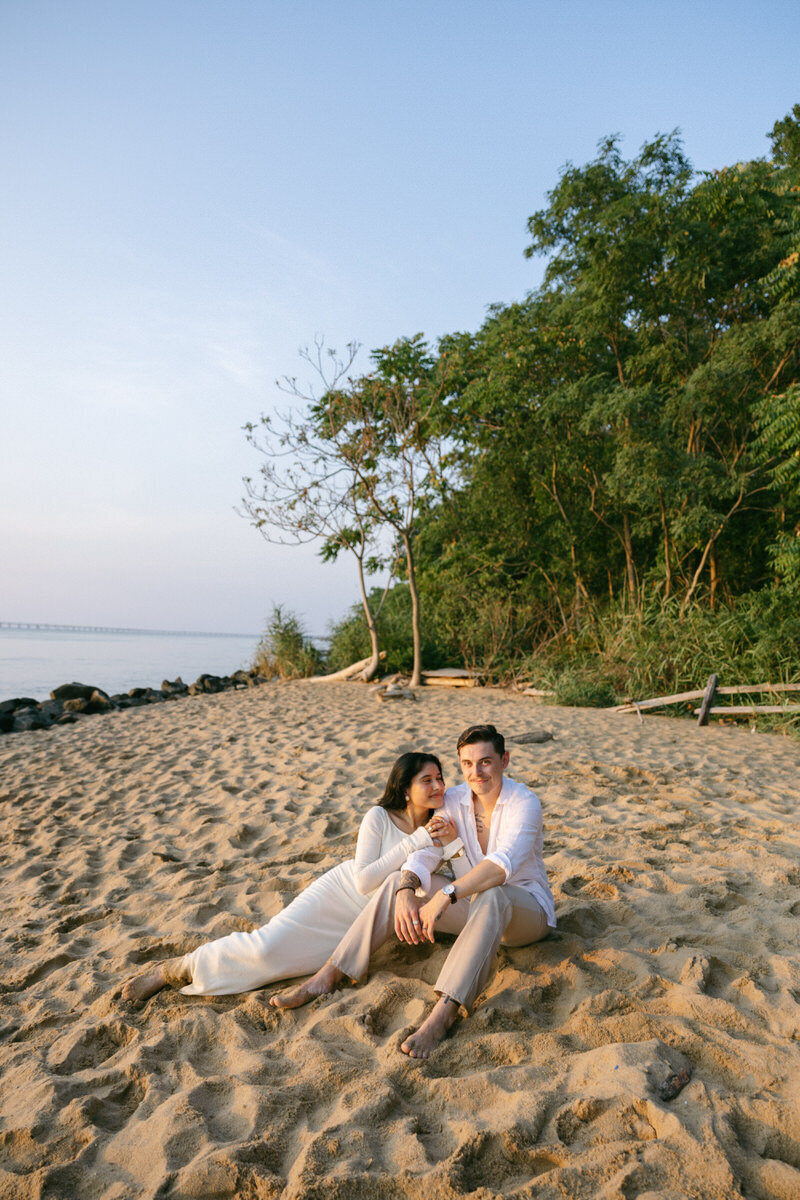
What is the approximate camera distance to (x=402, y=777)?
3.12 m

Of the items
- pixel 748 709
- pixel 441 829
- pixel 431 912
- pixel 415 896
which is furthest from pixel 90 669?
pixel 431 912

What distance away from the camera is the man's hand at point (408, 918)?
8.71 ft

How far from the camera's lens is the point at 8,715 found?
10312 mm

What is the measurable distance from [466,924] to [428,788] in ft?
2.02

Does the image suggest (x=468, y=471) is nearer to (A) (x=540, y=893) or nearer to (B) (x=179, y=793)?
(B) (x=179, y=793)

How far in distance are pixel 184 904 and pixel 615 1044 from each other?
92.8 inches

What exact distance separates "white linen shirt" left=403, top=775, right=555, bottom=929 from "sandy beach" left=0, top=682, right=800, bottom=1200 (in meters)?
0.34

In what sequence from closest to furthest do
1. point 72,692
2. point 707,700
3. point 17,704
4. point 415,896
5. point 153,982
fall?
1. point 415,896
2. point 153,982
3. point 707,700
4. point 17,704
5. point 72,692

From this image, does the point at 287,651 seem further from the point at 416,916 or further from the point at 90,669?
the point at 416,916

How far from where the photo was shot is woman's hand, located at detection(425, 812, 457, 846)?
295 centimetres

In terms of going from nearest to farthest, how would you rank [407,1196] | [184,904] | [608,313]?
1. [407,1196]
2. [184,904]
3. [608,313]

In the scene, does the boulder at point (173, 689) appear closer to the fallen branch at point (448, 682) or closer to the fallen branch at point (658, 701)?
the fallen branch at point (448, 682)

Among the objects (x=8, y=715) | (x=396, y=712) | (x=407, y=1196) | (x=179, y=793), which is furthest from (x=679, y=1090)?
(x=8, y=715)

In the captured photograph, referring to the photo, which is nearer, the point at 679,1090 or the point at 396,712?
the point at 679,1090
